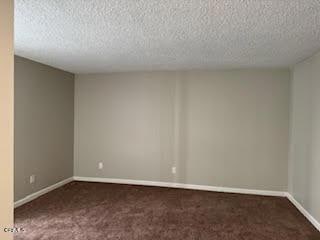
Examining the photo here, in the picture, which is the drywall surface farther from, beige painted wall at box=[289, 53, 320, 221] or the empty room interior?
beige painted wall at box=[289, 53, 320, 221]

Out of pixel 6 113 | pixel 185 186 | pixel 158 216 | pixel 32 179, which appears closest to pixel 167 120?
pixel 185 186

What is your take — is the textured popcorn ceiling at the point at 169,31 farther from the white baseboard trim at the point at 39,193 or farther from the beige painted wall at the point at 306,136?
the white baseboard trim at the point at 39,193

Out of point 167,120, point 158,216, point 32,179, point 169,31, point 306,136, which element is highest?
point 169,31

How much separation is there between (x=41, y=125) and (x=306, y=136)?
4.20 m

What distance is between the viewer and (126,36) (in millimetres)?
2887

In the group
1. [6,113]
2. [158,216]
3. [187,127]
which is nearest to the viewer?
[6,113]

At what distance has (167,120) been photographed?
16.9 ft

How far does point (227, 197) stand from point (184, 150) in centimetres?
116

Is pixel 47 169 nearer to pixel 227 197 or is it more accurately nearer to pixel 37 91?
pixel 37 91

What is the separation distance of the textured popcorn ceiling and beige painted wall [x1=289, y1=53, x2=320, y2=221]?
0.33 meters

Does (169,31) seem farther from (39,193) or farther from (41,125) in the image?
(39,193)

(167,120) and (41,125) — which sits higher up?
(167,120)

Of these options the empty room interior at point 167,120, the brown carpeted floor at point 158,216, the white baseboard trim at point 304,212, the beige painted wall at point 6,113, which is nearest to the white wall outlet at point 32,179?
the empty room interior at point 167,120

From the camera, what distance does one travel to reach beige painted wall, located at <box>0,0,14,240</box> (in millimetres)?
1381
